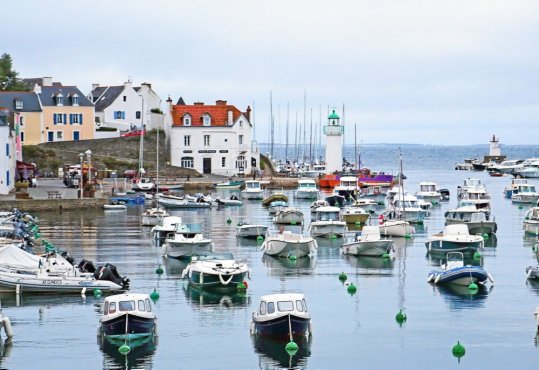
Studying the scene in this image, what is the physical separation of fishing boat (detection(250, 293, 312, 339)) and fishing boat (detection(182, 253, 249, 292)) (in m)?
11.2

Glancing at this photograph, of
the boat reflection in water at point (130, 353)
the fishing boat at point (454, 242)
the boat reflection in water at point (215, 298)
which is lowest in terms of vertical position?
the boat reflection in water at point (130, 353)

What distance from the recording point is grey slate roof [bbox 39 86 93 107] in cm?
13325

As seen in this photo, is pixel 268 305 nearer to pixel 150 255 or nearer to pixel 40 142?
pixel 150 255

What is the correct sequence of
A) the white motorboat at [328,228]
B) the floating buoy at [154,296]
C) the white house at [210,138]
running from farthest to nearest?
1. the white house at [210,138]
2. the white motorboat at [328,228]
3. the floating buoy at [154,296]

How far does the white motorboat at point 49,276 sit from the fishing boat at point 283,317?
12.0 m

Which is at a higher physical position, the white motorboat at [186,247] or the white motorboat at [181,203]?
the white motorboat at [181,203]

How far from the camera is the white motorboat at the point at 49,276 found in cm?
5212

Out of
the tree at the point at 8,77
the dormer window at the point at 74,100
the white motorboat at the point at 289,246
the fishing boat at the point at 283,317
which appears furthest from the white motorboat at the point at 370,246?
the tree at the point at 8,77

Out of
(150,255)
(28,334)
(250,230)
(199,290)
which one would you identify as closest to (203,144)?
(250,230)

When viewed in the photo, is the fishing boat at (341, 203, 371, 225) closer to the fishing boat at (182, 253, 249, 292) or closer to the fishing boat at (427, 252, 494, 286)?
the fishing boat at (427, 252, 494, 286)

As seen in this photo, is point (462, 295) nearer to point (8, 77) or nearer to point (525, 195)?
point (525, 195)

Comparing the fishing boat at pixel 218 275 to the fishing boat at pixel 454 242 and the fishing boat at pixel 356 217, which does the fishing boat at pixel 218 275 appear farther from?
the fishing boat at pixel 356 217

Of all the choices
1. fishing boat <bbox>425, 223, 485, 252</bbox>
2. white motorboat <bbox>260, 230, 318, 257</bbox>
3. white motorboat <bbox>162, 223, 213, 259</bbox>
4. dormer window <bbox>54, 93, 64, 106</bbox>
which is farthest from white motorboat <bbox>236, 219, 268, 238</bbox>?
dormer window <bbox>54, 93, 64, 106</bbox>

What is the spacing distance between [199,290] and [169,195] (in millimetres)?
57064
